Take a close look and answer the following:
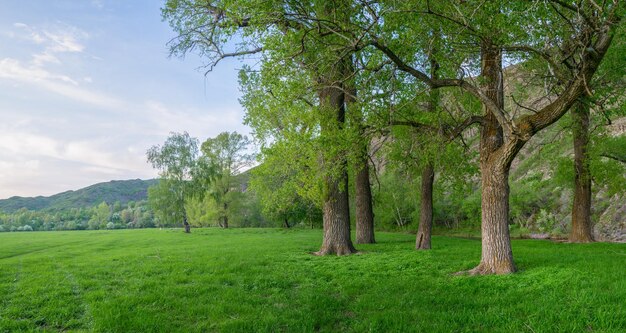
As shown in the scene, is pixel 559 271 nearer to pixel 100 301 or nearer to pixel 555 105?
pixel 555 105

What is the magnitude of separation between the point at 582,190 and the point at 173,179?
44.8m

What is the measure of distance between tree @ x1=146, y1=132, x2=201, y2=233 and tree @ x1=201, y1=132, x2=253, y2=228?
8.39m

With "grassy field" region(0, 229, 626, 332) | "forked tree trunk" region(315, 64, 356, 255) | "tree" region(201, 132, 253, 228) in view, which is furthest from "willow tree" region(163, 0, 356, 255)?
"tree" region(201, 132, 253, 228)

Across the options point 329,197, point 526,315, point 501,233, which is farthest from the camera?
point 329,197

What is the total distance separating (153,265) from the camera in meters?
13.9

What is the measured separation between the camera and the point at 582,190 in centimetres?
2098

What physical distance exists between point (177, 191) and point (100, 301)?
143 feet

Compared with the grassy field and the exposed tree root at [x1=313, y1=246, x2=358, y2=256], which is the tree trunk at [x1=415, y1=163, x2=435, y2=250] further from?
the grassy field

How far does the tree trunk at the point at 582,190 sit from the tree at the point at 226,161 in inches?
1882

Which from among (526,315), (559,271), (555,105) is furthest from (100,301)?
(555,105)

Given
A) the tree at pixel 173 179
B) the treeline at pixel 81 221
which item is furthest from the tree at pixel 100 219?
the tree at pixel 173 179

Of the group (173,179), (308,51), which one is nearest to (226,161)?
(173,179)

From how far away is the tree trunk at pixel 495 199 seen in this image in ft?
32.5

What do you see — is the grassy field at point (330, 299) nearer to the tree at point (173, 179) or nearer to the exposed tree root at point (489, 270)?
the exposed tree root at point (489, 270)
